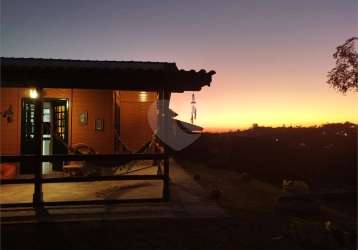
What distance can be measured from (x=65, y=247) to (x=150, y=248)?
1285mm

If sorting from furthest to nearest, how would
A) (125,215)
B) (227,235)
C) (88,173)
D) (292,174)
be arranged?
(292,174), (88,173), (125,215), (227,235)

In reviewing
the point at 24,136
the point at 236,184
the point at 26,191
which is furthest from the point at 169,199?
the point at 24,136

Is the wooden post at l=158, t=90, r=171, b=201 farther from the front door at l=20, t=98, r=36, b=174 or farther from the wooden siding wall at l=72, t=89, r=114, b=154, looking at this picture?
the front door at l=20, t=98, r=36, b=174

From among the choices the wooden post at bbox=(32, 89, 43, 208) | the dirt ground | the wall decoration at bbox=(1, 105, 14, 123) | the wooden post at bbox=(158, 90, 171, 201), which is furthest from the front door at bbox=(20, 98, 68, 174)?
the dirt ground

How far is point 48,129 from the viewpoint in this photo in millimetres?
11914

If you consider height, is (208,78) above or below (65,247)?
above

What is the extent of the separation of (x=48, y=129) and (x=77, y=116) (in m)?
1.09

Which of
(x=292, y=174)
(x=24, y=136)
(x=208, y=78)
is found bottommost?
(x=292, y=174)

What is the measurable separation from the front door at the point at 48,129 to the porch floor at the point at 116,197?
221cm

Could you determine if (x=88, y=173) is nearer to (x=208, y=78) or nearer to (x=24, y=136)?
(x=24, y=136)

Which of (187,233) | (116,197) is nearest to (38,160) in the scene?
(116,197)

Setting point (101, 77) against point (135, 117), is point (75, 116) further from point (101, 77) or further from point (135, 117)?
point (101, 77)

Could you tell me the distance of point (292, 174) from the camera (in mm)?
15977

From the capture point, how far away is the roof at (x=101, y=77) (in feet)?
24.1
